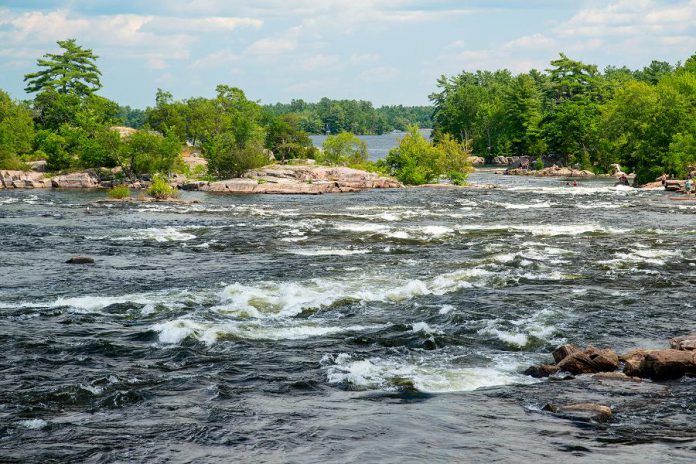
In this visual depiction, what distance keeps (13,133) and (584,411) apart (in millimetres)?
92209

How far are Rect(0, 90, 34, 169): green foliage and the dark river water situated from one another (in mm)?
46020

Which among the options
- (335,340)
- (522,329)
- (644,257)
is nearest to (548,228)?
(644,257)

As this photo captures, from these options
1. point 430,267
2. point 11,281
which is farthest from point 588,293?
point 11,281

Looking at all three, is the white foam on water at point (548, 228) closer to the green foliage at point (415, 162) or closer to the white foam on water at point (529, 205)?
the white foam on water at point (529, 205)

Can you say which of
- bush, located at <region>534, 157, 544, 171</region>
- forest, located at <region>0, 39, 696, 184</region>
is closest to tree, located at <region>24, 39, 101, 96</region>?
forest, located at <region>0, 39, 696, 184</region>

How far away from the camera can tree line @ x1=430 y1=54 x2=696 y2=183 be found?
8719cm

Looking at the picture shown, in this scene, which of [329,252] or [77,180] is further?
[77,180]

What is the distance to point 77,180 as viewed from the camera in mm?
82562

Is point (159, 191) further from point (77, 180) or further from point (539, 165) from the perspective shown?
point (539, 165)

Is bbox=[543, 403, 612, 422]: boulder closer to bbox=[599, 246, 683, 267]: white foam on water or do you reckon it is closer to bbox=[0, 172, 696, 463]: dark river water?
bbox=[0, 172, 696, 463]: dark river water

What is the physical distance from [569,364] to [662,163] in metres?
73.5

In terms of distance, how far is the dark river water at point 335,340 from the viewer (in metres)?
13.7

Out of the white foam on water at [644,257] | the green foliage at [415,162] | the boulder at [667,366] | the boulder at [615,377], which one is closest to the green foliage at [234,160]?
the green foliage at [415,162]

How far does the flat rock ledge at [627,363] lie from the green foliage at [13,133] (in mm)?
78844
